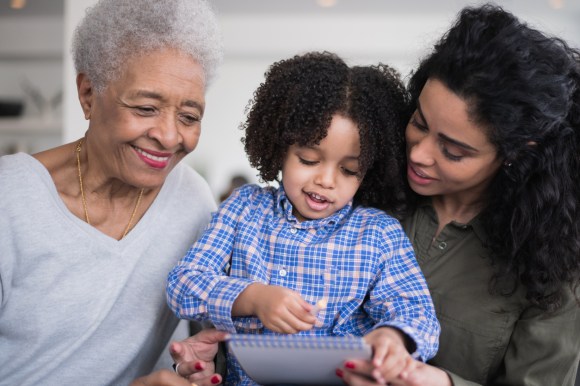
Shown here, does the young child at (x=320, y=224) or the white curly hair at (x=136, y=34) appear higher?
the white curly hair at (x=136, y=34)

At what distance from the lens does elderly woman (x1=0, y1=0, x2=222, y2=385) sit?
5.29 ft

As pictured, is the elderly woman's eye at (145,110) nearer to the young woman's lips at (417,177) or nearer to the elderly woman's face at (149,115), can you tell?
the elderly woman's face at (149,115)

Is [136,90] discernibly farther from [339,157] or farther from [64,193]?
[339,157]

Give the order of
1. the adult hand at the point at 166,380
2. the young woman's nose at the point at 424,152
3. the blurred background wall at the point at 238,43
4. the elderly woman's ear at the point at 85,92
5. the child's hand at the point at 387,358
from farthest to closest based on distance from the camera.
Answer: the blurred background wall at the point at 238,43 → the elderly woman's ear at the point at 85,92 → the young woman's nose at the point at 424,152 → the adult hand at the point at 166,380 → the child's hand at the point at 387,358

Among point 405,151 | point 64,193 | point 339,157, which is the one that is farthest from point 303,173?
point 64,193

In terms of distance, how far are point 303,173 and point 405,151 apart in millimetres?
292

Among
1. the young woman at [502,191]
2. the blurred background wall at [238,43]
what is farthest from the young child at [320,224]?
the blurred background wall at [238,43]

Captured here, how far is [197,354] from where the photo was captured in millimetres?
1557

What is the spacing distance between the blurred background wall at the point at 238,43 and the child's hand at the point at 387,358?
567 cm

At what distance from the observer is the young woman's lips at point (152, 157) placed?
65.0 inches

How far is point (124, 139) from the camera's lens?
1616mm

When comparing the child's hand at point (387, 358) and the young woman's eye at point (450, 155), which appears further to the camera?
the young woman's eye at point (450, 155)

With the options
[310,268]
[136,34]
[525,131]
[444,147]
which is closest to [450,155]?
[444,147]

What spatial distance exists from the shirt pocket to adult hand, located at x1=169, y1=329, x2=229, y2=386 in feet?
1.80
